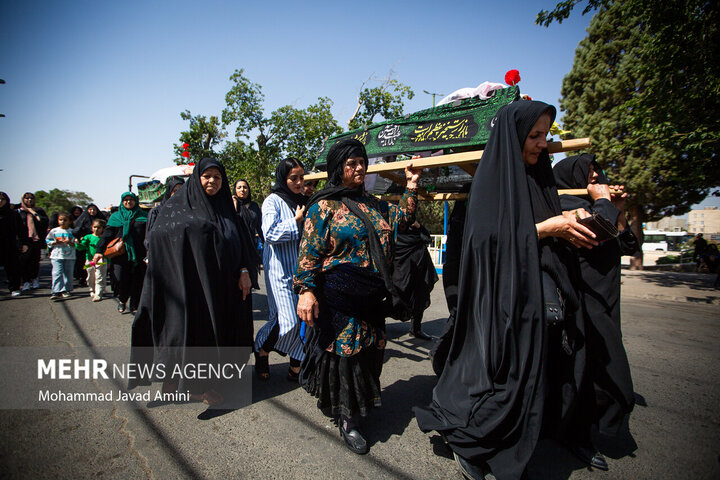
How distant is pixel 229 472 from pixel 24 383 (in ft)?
7.79

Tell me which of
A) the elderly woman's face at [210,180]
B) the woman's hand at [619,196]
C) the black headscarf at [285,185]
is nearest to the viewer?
the woman's hand at [619,196]

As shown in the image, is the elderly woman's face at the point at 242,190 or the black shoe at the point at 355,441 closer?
the black shoe at the point at 355,441

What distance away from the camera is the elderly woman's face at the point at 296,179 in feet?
10.7

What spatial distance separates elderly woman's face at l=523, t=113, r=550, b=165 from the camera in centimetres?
183

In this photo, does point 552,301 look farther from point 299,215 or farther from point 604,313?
point 299,215

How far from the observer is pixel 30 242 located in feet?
24.5

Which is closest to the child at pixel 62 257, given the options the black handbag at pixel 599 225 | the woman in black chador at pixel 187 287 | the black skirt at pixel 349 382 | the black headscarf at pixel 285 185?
the woman in black chador at pixel 187 287

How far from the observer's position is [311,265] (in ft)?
7.35

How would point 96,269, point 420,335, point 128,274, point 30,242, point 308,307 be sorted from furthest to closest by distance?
point 30,242 → point 96,269 → point 128,274 → point 420,335 → point 308,307

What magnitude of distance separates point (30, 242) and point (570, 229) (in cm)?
970

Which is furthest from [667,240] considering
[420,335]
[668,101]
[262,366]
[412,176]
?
[262,366]

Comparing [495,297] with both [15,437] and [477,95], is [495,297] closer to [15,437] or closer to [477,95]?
[477,95]

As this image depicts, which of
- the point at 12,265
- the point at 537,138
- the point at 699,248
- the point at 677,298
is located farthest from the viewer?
the point at 699,248

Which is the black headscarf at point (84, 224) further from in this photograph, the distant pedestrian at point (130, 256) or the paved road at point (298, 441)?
the paved road at point (298, 441)
